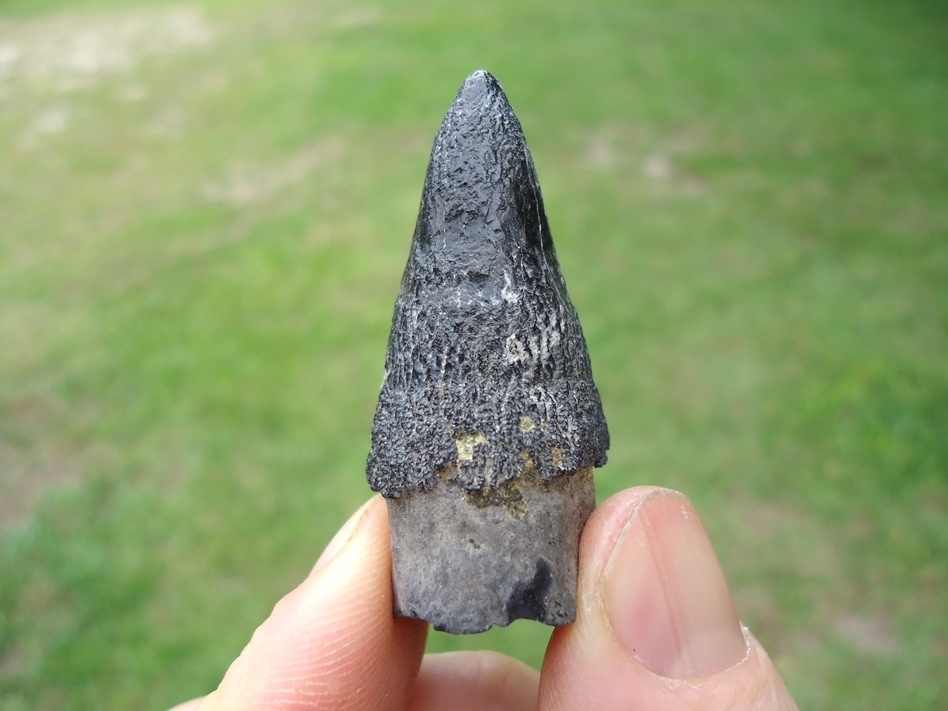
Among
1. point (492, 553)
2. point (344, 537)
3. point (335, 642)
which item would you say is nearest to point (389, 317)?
point (344, 537)

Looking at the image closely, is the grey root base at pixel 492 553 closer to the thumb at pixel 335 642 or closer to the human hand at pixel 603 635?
the human hand at pixel 603 635

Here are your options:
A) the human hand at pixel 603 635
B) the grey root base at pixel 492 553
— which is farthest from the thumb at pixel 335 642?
the grey root base at pixel 492 553

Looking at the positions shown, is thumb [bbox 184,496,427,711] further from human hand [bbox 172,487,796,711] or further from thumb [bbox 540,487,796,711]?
thumb [bbox 540,487,796,711]

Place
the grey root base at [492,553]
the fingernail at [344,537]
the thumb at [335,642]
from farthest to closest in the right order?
the fingernail at [344,537] < the thumb at [335,642] < the grey root base at [492,553]

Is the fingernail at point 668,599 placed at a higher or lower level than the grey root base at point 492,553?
lower

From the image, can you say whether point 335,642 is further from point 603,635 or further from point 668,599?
point 668,599

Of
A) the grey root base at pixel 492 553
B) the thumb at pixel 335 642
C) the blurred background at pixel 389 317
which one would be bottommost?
→ the blurred background at pixel 389 317
